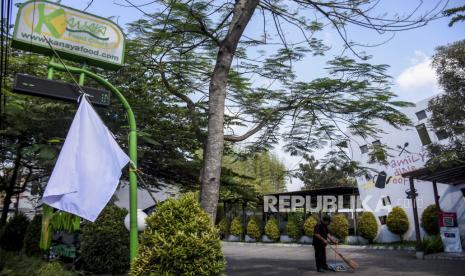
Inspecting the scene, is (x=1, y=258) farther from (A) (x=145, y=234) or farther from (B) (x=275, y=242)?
(B) (x=275, y=242)

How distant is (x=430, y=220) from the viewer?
17891 millimetres

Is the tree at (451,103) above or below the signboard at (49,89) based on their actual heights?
above

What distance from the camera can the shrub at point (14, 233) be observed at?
12.6 metres

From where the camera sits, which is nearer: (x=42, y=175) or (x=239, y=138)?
(x=239, y=138)

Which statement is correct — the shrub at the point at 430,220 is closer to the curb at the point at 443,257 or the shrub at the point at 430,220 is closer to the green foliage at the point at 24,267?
the curb at the point at 443,257

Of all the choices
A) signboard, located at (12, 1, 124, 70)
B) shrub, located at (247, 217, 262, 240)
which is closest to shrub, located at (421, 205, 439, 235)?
shrub, located at (247, 217, 262, 240)

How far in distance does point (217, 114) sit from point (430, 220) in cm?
1481

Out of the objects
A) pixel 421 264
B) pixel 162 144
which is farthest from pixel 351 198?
pixel 162 144

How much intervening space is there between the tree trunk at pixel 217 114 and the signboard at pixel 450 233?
12.0 meters

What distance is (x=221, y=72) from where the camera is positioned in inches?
258

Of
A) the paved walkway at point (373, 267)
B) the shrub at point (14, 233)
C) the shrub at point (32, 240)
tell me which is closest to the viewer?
the shrub at point (32, 240)

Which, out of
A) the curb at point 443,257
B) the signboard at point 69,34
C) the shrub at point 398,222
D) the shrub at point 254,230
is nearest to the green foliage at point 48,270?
the signboard at point 69,34

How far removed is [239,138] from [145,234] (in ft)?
11.7

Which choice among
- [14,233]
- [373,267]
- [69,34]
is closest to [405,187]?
[373,267]
